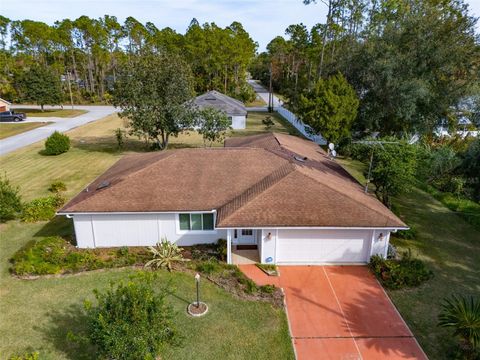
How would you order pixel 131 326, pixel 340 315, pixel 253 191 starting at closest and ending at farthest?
pixel 131 326 < pixel 340 315 < pixel 253 191

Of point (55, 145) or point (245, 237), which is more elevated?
point (55, 145)

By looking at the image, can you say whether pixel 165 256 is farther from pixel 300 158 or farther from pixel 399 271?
pixel 399 271

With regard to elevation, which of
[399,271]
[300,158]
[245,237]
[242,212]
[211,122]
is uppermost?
[211,122]

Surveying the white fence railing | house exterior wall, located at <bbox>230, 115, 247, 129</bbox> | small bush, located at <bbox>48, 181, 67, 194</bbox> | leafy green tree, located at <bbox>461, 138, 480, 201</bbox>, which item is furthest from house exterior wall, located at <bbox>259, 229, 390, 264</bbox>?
house exterior wall, located at <bbox>230, 115, 247, 129</bbox>

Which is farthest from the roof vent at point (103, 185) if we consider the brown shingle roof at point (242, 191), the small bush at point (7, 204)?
the small bush at point (7, 204)

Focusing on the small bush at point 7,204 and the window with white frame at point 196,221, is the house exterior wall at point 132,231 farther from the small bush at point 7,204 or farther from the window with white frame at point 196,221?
the small bush at point 7,204

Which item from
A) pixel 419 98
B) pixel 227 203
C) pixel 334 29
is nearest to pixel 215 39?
pixel 334 29

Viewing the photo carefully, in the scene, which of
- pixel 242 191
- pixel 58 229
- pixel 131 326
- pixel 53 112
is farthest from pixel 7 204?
pixel 53 112
